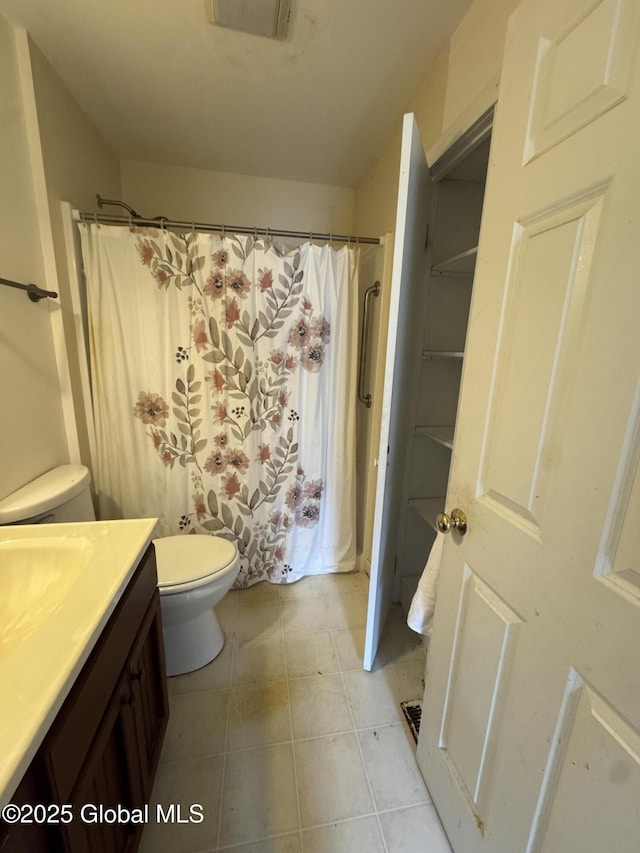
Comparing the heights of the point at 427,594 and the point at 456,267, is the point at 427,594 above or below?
below

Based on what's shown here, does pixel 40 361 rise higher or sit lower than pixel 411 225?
lower

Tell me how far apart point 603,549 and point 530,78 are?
2.86 ft

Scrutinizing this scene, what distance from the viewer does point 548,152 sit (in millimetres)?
641

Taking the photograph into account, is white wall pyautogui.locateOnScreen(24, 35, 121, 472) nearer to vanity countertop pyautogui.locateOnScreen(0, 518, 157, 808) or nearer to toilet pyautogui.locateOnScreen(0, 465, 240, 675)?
toilet pyautogui.locateOnScreen(0, 465, 240, 675)

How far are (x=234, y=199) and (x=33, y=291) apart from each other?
1397mm

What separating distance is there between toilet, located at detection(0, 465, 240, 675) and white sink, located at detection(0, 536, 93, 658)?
0.34 m

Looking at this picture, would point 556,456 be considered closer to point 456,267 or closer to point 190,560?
point 456,267

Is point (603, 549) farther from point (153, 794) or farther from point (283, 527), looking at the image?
point (283, 527)

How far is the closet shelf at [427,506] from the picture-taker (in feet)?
5.19

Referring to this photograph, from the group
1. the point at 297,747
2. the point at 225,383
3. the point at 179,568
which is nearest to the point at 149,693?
the point at 179,568

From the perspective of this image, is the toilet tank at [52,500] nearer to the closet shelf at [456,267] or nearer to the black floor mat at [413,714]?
A: the black floor mat at [413,714]

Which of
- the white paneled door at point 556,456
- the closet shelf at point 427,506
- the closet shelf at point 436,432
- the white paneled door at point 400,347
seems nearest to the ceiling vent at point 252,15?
the white paneled door at point 400,347

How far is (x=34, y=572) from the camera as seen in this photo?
88 centimetres

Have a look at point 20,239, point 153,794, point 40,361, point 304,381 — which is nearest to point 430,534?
point 304,381
